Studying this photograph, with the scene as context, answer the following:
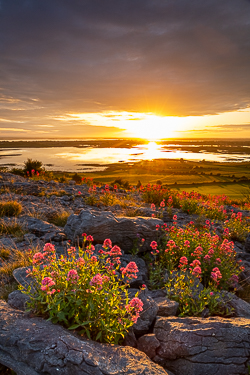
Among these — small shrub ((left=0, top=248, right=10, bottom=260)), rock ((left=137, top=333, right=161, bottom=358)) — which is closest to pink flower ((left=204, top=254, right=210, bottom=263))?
rock ((left=137, top=333, right=161, bottom=358))

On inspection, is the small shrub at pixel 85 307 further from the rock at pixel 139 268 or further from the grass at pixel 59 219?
the grass at pixel 59 219

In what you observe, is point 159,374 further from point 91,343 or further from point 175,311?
point 175,311

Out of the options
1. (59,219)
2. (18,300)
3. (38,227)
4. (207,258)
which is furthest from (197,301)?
(59,219)

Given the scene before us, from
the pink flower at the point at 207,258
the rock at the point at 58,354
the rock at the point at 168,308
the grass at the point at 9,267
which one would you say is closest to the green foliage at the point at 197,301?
the rock at the point at 168,308

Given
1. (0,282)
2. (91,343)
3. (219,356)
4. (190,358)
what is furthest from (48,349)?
(0,282)

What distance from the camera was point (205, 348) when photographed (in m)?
3.55

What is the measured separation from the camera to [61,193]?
1420cm

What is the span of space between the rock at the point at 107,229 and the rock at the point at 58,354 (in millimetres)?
3513

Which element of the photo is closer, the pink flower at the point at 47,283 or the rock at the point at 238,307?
the pink flower at the point at 47,283

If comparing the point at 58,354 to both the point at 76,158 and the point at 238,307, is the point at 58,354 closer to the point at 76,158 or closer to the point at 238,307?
the point at 238,307

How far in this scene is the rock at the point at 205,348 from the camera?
3459mm

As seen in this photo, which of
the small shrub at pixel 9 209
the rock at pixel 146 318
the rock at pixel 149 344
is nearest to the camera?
the rock at pixel 149 344

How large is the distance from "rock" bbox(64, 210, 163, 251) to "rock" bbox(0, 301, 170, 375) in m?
3.51

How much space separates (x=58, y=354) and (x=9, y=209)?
25.1ft
